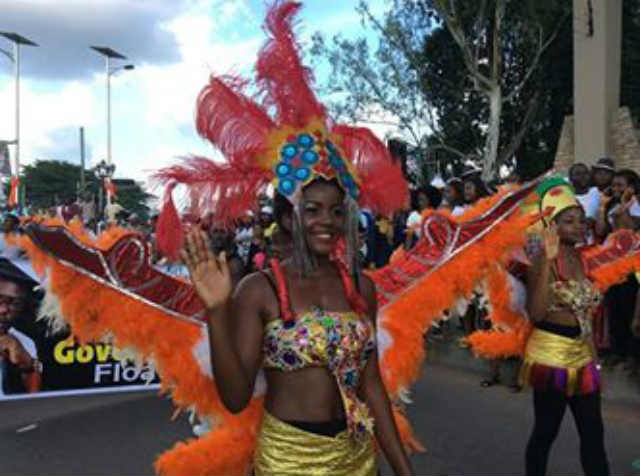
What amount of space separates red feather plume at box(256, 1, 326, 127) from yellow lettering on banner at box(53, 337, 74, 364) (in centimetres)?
424

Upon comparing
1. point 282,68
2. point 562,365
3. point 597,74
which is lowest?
point 562,365

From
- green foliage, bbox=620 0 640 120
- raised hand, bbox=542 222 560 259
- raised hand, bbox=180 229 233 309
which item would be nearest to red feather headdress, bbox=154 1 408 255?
raised hand, bbox=180 229 233 309

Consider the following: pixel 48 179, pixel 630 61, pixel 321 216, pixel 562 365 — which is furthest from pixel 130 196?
pixel 48 179

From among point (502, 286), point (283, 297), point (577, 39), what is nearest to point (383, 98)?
point (577, 39)

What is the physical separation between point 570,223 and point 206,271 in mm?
2298

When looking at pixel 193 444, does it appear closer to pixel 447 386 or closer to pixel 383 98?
pixel 447 386

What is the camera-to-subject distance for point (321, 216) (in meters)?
2.15

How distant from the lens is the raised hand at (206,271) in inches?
72.6

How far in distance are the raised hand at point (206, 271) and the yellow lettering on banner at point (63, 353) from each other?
4.53 meters

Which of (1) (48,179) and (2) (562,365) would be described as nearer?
(2) (562,365)

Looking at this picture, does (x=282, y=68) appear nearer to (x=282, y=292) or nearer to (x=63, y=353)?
(x=282, y=292)

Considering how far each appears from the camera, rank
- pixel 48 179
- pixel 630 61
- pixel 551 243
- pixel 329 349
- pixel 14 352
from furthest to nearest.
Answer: pixel 48 179 → pixel 630 61 → pixel 14 352 → pixel 551 243 → pixel 329 349

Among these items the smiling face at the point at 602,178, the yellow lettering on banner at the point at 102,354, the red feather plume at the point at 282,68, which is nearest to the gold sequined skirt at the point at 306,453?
the red feather plume at the point at 282,68

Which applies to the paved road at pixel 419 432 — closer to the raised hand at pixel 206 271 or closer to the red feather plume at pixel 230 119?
the red feather plume at pixel 230 119
